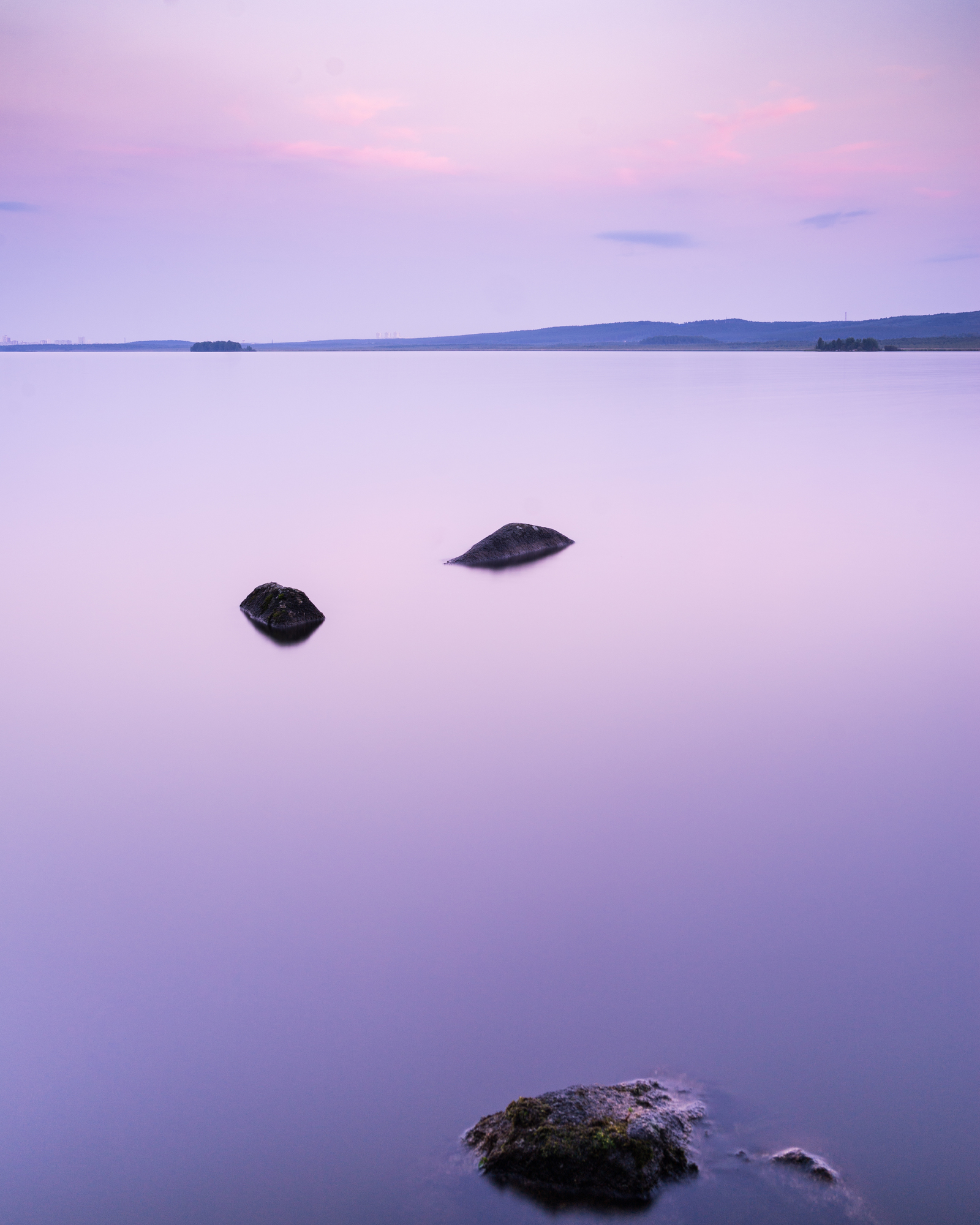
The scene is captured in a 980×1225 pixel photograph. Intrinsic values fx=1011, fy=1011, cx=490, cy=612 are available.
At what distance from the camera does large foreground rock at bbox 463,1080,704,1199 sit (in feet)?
14.2

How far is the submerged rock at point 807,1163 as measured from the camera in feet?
14.7

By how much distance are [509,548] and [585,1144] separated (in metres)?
13.3

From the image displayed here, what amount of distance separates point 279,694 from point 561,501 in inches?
566

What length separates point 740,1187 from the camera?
14.5ft

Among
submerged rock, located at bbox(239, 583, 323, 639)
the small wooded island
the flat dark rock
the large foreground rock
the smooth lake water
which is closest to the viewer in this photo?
the large foreground rock

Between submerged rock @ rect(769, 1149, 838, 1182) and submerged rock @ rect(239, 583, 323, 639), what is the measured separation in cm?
934

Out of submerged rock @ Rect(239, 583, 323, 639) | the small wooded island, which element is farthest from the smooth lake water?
the small wooded island

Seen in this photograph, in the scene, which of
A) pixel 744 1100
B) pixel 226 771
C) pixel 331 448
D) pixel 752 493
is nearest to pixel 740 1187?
pixel 744 1100

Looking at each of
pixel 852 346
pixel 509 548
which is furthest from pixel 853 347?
pixel 509 548

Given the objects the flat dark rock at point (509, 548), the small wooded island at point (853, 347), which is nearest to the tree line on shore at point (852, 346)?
the small wooded island at point (853, 347)

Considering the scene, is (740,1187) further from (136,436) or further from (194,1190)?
(136,436)

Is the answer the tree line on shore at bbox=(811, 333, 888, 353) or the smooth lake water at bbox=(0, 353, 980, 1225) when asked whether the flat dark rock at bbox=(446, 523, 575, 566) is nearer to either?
the smooth lake water at bbox=(0, 353, 980, 1225)

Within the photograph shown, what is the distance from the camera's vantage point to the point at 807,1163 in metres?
4.54

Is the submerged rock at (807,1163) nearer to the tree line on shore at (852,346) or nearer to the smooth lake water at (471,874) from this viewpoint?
the smooth lake water at (471,874)
